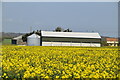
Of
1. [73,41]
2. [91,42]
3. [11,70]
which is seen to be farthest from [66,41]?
[11,70]

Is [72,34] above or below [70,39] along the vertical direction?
above

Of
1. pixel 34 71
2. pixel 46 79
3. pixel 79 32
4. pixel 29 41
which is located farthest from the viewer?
pixel 79 32

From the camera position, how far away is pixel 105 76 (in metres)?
6.19

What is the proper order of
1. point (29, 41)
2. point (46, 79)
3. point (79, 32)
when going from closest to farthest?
point (46, 79) → point (29, 41) → point (79, 32)

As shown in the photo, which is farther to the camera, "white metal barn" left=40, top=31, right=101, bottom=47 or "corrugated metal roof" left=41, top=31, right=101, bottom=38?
"corrugated metal roof" left=41, top=31, right=101, bottom=38

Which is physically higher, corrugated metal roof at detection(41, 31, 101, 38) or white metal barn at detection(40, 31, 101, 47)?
corrugated metal roof at detection(41, 31, 101, 38)

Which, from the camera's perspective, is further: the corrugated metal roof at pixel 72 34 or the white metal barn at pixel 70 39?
the corrugated metal roof at pixel 72 34

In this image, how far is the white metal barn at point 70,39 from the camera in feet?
123

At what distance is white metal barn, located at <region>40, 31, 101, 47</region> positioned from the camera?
1480 inches

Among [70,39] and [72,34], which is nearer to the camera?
[70,39]

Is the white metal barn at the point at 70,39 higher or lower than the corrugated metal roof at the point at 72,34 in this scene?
lower

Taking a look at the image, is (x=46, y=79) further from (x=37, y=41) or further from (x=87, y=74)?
(x=37, y=41)

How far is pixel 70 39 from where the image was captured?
38.9m

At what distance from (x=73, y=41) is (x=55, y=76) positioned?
32.7m
